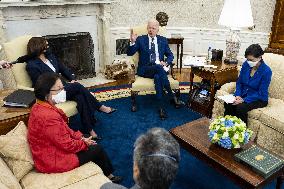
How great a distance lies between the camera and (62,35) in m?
5.44

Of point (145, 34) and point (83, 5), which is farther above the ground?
point (83, 5)

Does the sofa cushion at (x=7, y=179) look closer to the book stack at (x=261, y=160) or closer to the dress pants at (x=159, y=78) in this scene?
the book stack at (x=261, y=160)

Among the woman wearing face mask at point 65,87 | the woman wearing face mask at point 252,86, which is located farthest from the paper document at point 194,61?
the woman wearing face mask at point 65,87

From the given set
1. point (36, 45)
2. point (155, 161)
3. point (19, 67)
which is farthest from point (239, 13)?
point (155, 161)

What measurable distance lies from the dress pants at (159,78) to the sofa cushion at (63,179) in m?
Result: 2.05

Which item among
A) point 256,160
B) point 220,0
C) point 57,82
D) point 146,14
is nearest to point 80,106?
point 57,82

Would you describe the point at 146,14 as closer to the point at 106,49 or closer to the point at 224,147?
the point at 106,49

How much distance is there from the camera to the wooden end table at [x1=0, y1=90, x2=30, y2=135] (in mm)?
2973

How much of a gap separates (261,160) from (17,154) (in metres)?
2.02

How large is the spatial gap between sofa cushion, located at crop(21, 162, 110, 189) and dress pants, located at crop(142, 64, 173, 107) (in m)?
2.05

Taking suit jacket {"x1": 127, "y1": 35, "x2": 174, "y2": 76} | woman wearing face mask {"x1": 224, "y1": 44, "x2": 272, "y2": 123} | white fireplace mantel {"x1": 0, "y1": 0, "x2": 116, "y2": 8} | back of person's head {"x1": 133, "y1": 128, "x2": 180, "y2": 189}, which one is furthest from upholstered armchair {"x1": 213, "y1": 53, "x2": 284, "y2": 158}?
white fireplace mantel {"x1": 0, "y1": 0, "x2": 116, "y2": 8}

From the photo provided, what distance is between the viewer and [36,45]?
3873 mm

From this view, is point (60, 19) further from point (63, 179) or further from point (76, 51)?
point (63, 179)

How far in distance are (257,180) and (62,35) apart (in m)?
4.03
